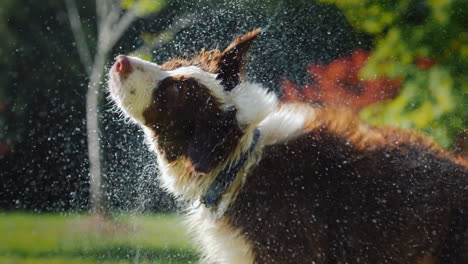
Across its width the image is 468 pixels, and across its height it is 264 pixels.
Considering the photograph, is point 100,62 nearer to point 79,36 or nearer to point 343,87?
point 79,36

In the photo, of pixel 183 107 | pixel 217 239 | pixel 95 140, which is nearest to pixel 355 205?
pixel 217 239

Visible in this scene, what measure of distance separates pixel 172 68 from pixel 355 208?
1158mm

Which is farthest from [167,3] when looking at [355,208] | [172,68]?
[355,208]

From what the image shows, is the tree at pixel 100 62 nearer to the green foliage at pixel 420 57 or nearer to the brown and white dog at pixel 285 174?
the green foliage at pixel 420 57

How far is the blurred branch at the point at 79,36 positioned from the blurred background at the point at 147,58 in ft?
0.12

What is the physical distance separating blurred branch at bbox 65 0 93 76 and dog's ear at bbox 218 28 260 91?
8821 millimetres

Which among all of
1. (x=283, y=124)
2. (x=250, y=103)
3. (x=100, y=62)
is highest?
(x=250, y=103)

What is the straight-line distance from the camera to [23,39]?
13.9 m

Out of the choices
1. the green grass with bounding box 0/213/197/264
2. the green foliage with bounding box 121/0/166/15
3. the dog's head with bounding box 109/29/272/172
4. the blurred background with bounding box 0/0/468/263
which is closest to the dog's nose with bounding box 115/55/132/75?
the dog's head with bounding box 109/29/272/172

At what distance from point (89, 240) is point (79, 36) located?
17.0 feet

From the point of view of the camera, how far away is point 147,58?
10.2 meters

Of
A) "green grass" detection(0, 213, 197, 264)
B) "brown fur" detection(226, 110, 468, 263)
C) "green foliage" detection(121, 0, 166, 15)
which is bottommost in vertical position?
"green grass" detection(0, 213, 197, 264)

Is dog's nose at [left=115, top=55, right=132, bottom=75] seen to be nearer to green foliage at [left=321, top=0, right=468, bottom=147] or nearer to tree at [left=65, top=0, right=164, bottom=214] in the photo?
green foliage at [left=321, top=0, right=468, bottom=147]

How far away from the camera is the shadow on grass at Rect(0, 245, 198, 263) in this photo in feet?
24.3
